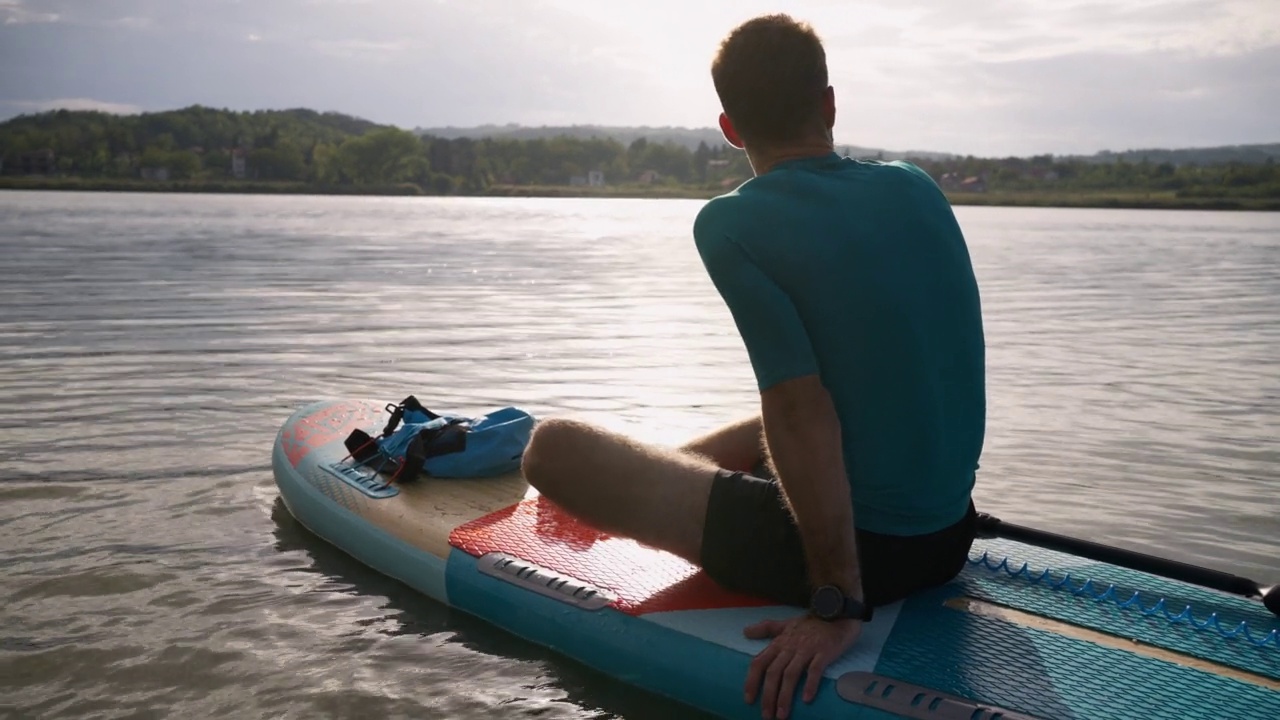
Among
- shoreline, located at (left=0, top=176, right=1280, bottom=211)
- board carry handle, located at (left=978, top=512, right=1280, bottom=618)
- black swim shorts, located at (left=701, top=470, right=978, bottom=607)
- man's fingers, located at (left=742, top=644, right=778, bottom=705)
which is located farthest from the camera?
shoreline, located at (left=0, top=176, right=1280, bottom=211)

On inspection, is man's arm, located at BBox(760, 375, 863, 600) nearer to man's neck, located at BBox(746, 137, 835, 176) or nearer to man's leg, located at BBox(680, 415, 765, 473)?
man's neck, located at BBox(746, 137, 835, 176)

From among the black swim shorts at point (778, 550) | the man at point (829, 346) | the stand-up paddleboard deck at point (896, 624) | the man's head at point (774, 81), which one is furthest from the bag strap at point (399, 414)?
the man's head at point (774, 81)

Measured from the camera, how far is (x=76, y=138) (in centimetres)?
13962

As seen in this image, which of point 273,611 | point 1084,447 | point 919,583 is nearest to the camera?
point 919,583

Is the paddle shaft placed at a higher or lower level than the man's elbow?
lower

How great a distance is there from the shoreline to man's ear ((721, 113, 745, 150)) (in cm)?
7092

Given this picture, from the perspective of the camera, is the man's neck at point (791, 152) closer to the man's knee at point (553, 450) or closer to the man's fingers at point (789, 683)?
the man's knee at point (553, 450)

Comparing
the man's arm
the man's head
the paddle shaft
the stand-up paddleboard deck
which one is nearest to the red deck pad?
the stand-up paddleboard deck

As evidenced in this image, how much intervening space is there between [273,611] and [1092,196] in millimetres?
109866

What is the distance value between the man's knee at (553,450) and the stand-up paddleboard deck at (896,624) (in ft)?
1.73

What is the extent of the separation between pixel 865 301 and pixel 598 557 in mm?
1726

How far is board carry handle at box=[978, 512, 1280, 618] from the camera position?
3752 millimetres

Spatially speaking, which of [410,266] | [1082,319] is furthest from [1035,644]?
[410,266]

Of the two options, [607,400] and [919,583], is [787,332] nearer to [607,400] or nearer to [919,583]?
[919,583]
